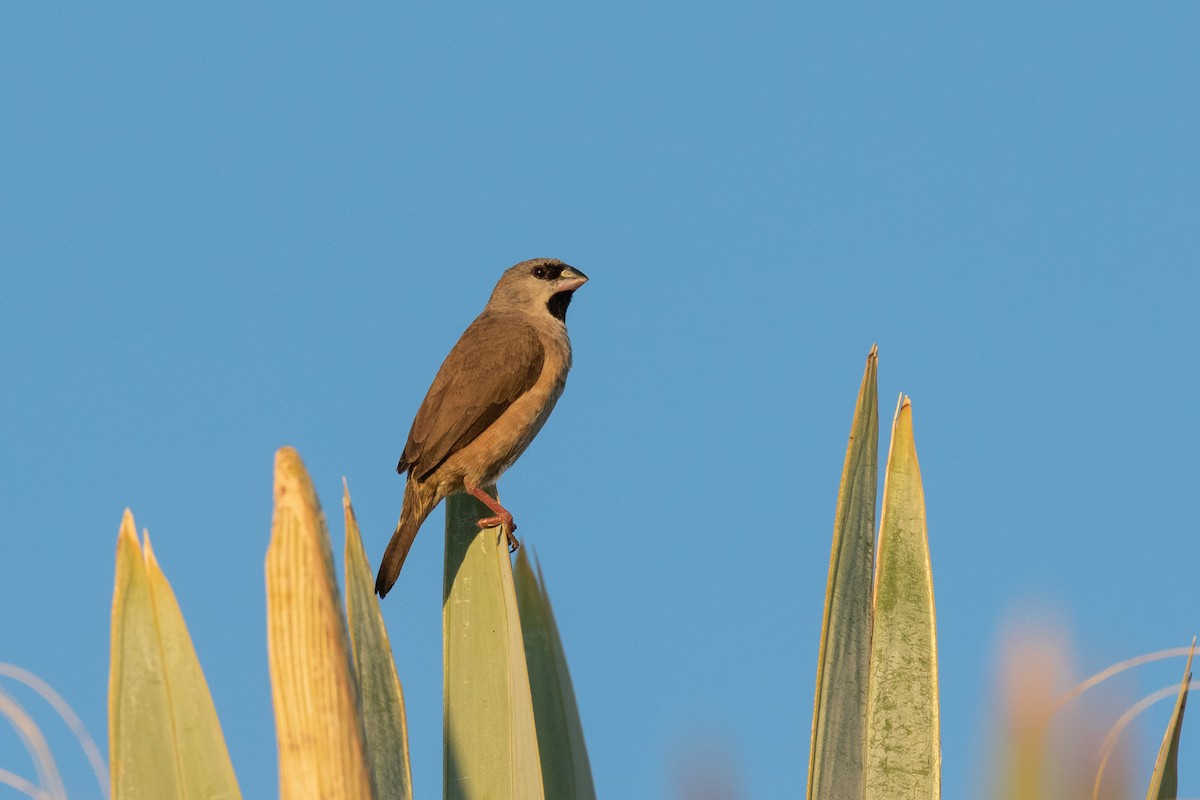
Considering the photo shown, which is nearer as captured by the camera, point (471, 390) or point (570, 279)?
point (471, 390)

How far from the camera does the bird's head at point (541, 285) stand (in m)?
7.98

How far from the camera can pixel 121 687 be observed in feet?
8.56

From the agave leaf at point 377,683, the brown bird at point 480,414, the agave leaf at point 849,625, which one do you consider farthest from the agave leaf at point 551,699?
the brown bird at point 480,414

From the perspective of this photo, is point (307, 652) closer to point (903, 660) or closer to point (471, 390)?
point (903, 660)

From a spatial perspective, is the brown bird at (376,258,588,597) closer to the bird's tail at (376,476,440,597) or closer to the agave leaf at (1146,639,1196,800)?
the bird's tail at (376,476,440,597)

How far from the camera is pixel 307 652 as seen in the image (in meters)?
1.97

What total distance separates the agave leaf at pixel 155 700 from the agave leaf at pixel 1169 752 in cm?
175

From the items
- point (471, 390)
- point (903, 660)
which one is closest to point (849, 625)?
point (903, 660)

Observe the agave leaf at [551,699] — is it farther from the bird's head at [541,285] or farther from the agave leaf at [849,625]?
the bird's head at [541,285]

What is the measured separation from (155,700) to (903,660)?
61.9 inches

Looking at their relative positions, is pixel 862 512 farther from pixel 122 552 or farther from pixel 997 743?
pixel 122 552

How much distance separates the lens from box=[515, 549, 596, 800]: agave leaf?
138 inches

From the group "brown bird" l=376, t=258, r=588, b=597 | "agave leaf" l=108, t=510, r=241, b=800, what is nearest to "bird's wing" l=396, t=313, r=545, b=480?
"brown bird" l=376, t=258, r=588, b=597

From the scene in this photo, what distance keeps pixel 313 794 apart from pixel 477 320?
5.87m
